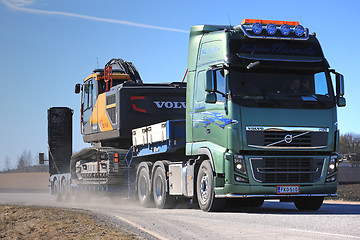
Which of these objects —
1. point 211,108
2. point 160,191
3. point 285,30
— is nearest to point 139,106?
point 160,191

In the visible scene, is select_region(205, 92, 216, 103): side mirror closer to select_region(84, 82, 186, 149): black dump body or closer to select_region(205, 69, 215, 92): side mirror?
select_region(205, 69, 215, 92): side mirror

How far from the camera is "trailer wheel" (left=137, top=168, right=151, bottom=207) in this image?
2022cm

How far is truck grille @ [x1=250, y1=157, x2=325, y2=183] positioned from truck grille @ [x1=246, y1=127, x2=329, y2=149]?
0.33 meters

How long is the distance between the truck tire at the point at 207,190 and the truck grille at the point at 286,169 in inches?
45.0

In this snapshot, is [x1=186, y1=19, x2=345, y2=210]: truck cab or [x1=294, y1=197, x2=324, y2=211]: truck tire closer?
[x1=186, y1=19, x2=345, y2=210]: truck cab

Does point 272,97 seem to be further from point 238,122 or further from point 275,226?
point 275,226

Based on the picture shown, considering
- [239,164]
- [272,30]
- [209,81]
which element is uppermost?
[272,30]

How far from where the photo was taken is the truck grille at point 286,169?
1578 centimetres

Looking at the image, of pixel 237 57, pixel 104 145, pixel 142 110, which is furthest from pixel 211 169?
pixel 104 145

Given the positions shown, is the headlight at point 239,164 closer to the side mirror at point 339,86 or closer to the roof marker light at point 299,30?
the side mirror at point 339,86

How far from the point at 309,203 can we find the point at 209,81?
4.62 meters

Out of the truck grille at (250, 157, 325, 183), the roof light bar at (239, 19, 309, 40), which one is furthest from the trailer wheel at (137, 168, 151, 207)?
the roof light bar at (239, 19, 309, 40)

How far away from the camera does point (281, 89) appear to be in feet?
52.3

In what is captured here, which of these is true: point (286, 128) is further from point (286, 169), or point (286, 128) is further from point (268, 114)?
point (286, 169)
